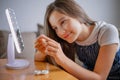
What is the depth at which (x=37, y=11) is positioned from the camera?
8.28 ft

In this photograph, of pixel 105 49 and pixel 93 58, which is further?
pixel 93 58

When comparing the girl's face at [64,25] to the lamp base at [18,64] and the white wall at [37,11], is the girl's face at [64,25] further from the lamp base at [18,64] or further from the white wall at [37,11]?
the white wall at [37,11]

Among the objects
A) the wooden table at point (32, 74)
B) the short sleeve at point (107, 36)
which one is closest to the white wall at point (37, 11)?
the wooden table at point (32, 74)

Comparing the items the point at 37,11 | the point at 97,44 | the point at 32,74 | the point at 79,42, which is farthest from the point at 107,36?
the point at 37,11

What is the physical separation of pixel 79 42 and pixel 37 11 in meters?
1.15

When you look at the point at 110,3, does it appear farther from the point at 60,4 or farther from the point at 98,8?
the point at 60,4

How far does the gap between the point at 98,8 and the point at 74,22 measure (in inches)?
57.1

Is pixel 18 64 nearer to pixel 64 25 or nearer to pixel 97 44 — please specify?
pixel 64 25

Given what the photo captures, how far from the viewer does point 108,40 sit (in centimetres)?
126

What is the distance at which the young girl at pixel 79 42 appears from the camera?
3.95 feet

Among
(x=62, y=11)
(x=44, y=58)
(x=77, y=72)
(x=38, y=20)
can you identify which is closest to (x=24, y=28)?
(x=38, y=20)

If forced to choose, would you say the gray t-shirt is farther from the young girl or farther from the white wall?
the white wall

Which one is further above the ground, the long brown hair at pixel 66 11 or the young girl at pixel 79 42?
the long brown hair at pixel 66 11

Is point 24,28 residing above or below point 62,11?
below
